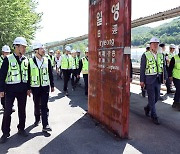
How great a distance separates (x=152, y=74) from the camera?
662 centimetres

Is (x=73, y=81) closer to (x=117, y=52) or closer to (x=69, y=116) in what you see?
(x=69, y=116)

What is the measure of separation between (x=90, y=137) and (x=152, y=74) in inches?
89.2

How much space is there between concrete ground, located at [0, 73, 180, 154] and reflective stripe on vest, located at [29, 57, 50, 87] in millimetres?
1108

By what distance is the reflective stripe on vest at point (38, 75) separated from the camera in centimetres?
596

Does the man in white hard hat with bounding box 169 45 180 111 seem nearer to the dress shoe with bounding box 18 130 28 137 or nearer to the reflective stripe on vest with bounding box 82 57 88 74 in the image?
the reflective stripe on vest with bounding box 82 57 88 74

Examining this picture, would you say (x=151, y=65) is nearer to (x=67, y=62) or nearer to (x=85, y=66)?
(x=85, y=66)

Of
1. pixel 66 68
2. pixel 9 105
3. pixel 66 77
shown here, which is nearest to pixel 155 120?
pixel 9 105

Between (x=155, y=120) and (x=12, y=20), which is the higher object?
(x=12, y=20)

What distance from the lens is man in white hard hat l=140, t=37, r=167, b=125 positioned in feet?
21.6

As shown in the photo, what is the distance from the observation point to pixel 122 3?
5176mm

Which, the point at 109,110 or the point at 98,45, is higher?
the point at 98,45

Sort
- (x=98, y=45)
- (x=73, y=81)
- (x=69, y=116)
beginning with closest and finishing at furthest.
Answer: (x=98, y=45) < (x=69, y=116) < (x=73, y=81)

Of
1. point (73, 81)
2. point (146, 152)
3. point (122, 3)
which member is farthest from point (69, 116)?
point (73, 81)

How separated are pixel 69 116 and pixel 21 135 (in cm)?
197
